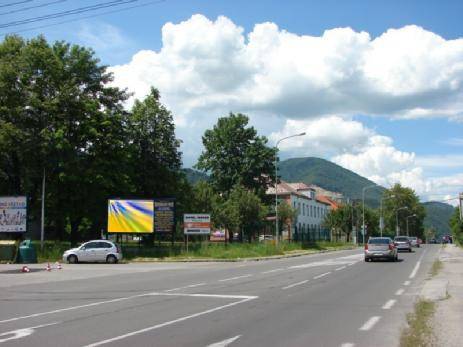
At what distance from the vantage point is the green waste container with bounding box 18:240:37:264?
115ft

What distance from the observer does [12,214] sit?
36.2 m

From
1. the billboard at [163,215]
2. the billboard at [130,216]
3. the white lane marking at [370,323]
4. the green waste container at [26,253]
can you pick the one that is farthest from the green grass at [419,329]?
the billboard at [130,216]

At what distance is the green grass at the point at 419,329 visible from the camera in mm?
8586

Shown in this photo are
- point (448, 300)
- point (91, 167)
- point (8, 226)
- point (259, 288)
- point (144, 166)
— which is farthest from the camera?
point (144, 166)

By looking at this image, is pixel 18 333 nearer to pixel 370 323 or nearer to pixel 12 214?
pixel 370 323

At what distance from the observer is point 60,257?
3850 cm

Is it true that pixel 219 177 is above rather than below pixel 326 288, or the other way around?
above

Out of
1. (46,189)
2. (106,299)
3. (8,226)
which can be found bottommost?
(106,299)

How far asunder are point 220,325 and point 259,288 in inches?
282

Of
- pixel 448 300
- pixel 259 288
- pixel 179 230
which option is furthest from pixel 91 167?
pixel 448 300

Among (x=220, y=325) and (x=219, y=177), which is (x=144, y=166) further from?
(x=220, y=325)

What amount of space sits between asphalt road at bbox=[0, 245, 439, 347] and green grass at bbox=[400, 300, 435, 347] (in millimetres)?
211

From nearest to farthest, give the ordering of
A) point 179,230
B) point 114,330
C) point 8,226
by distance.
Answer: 1. point 114,330
2. point 8,226
3. point 179,230

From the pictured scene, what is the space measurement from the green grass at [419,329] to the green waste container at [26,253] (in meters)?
28.1
